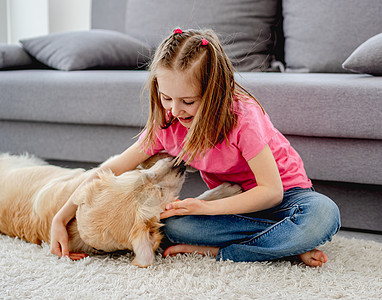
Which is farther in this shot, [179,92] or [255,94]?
[255,94]

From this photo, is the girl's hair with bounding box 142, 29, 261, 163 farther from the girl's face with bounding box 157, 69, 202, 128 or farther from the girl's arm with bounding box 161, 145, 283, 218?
the girl's arm with bounding box 161, 145, 283, 218

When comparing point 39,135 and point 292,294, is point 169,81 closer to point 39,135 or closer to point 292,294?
point 292,294

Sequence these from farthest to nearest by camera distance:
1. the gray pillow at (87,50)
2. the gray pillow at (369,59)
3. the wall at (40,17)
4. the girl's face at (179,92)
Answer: the wall at (40,17) < the gray pillow at (87,50) < the gray pillow at (369,59) < the girl's face at (179,92)

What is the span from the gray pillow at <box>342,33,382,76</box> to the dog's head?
1.14 metres

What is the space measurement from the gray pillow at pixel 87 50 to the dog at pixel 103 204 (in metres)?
1.02

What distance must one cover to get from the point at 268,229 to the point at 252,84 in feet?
2.58

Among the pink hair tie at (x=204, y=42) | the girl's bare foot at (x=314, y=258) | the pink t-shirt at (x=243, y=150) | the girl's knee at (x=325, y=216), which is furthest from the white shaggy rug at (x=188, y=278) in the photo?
the pink hair tie at (x=204, y=42)

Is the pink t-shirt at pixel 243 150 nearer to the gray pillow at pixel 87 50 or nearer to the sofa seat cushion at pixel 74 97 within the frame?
the sofa seat cushion at pixel 74 97

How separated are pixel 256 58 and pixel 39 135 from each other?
1.55 metres

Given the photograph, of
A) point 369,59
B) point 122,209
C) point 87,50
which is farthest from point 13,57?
point 369,59

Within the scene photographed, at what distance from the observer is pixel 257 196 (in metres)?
1.43

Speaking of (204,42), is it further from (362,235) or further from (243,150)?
(362,235)

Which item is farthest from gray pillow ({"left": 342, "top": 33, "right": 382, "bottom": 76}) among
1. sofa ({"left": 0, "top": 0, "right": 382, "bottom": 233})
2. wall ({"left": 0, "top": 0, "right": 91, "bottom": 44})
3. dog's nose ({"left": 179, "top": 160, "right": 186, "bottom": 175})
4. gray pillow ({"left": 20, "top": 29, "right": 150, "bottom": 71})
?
wall ({"left": 0, "top": 0, "right": 91, "bottom": 44})

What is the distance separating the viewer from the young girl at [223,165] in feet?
4.57
